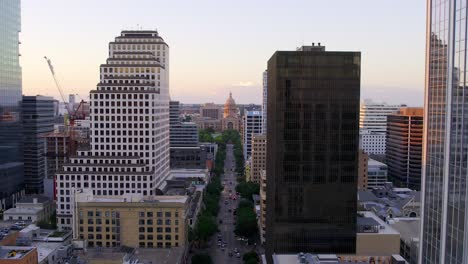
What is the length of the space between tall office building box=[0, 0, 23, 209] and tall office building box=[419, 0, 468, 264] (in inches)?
6262

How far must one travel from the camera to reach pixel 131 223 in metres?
108

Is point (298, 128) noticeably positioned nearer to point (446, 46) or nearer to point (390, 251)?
point (390, 251)

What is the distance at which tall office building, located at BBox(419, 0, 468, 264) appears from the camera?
1674 inches

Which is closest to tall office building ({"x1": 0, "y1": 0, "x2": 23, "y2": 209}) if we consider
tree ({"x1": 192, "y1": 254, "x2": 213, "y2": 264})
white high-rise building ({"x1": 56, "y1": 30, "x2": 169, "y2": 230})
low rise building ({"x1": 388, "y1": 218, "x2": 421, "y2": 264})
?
white high-rise building ({"x1": 56, "y1": 30, "x2": 169, "y2": 230})

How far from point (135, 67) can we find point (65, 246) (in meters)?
70.0

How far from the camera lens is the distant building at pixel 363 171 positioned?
18762 cm

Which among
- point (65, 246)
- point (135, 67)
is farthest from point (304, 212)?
point (135, 67)

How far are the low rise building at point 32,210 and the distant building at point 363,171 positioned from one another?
370ft

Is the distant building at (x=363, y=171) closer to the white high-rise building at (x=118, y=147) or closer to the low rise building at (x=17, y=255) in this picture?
the white high-rise building at (x=118, y=147)

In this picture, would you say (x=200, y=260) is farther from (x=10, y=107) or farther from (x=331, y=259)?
(x=10, y=107)

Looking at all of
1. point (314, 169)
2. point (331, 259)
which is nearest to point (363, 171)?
point (314, 169)

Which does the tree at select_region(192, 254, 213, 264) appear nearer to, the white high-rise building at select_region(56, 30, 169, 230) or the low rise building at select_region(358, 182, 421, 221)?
the white high-rise building at select_region(56, 30, 169, 230)

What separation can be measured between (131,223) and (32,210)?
58.5 m

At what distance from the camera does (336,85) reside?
95.8 meters
